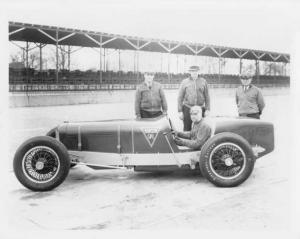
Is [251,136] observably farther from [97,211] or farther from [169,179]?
[97,211]

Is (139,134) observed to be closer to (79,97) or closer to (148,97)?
(148,97)

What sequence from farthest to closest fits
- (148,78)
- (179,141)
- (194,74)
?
(194,74)
(148,78)
(179,141)

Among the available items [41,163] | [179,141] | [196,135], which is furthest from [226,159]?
[41,163]

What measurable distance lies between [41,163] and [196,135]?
1.86 metres

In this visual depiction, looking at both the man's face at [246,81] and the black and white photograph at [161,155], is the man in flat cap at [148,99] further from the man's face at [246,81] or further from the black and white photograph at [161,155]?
the man's face at [246,81]

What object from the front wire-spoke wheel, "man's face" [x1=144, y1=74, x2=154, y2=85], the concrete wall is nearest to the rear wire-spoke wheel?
"man's face" [x1=144, y1=74, x2=154, y2=85]

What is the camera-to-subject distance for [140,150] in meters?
4.18

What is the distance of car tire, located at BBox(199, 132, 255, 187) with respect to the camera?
3.99m

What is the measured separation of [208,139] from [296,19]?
183cm

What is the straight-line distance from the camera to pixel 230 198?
12.3 ft

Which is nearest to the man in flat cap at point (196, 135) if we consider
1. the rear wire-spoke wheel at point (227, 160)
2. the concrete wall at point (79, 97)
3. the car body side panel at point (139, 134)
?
the car body side panel at point (139, 134)

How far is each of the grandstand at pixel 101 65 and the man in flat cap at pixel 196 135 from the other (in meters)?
1.24

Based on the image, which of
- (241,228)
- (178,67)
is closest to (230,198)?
(241,228)

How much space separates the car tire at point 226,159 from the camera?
399cm
